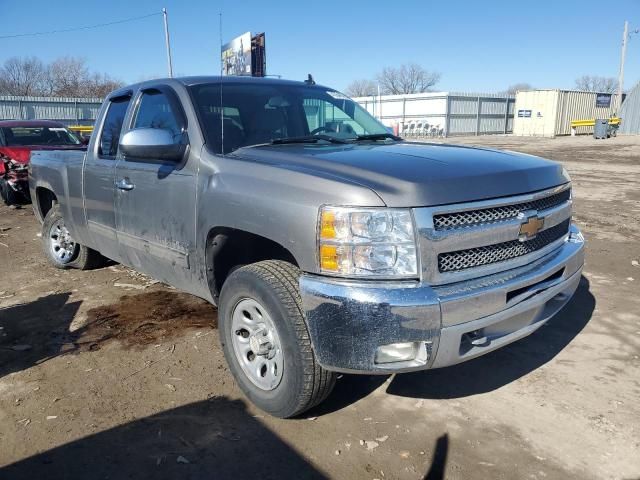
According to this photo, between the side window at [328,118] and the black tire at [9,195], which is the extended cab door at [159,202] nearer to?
the side window at [328,118]

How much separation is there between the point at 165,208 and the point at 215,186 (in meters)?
0.64

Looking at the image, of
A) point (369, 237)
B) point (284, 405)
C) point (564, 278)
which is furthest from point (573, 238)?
point (284, 405)

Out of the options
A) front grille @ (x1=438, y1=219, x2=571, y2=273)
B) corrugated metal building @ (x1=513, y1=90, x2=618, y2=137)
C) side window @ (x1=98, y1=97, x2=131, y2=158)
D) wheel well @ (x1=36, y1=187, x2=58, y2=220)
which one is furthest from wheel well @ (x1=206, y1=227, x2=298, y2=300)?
corrugated metal building @ (x1=513, y1=90, x2=618, y2=137)

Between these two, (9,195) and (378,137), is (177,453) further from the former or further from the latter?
(9,195)

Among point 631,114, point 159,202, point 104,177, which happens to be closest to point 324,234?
point 159,202

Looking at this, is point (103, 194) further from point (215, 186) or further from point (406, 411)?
point (406, 411)

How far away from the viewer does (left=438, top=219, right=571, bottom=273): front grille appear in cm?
248

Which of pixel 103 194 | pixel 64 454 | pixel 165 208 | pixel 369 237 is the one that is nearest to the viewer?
pixel 369 237

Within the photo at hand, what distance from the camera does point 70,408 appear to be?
304cm

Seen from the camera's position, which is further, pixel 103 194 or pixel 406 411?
pixel 103 194

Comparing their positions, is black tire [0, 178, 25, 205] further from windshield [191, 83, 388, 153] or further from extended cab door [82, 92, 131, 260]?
windshield [191, 83, 388, 153]

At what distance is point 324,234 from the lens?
2.41 meters

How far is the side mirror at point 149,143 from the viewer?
321 cm

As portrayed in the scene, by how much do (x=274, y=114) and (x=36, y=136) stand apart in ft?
30.0
